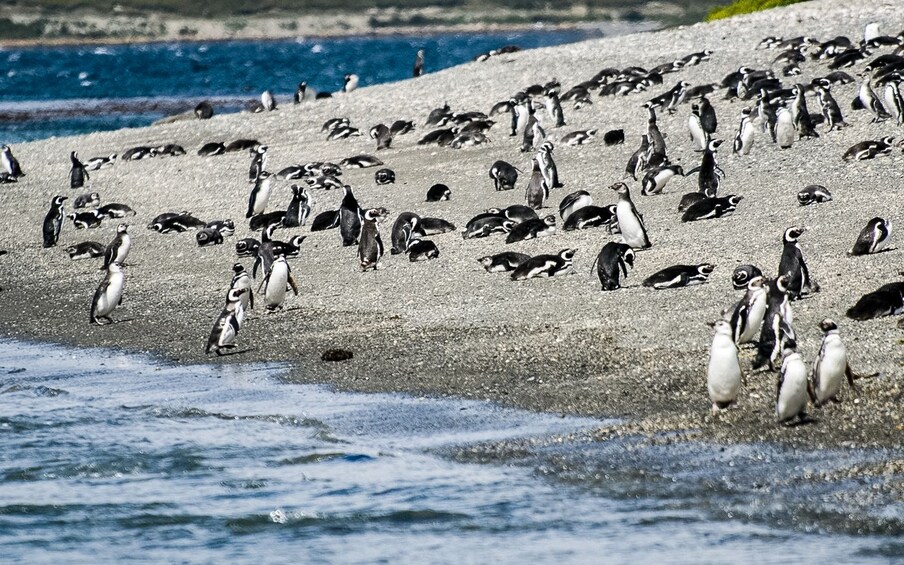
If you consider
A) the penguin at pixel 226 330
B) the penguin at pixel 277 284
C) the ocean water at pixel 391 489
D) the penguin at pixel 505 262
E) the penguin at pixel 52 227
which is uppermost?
the penguin at pixel 52 227

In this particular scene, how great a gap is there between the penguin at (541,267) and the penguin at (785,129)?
6.10 m

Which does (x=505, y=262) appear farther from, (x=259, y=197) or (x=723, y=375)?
(x=259, y=197)

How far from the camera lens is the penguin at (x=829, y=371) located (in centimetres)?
764

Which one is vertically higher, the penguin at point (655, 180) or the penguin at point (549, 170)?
the penguin at point (549, 170)

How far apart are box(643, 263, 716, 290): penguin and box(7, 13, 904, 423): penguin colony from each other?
11mm

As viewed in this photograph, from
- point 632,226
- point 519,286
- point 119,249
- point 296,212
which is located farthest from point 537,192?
point 119,249

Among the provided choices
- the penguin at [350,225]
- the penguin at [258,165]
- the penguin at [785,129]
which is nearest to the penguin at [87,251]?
the penguin at [350,225]

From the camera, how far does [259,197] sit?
17.3 m

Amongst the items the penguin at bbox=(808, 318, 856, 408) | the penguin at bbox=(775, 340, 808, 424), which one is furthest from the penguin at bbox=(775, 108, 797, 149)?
the penguin at bbox=(775, 340, 808, 424)

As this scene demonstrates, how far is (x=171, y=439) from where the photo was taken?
863 centimetres

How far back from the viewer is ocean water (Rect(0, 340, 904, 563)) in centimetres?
635

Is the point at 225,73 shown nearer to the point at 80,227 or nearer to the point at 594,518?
the point at 80,227

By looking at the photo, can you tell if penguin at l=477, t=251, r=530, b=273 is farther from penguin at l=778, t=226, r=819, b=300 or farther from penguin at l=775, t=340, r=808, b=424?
penguin at l=775, t=340, r=808, b=424

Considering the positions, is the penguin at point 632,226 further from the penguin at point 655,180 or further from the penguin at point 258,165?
the penguin at point 258,165
